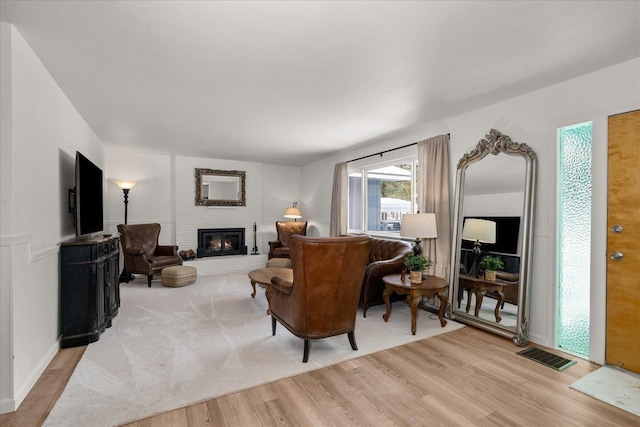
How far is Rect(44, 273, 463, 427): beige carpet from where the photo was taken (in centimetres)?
207

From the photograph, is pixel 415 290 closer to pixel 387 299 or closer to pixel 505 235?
pixel 387 299

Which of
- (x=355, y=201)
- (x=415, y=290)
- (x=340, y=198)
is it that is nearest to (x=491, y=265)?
(x=415, y=290)

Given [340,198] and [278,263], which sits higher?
[340,198]

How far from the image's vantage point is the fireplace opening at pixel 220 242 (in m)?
6.89

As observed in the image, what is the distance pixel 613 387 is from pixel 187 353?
3.47m

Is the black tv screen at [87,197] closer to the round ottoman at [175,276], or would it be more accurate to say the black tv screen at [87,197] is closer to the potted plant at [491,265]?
the round ottoman at [175,276]

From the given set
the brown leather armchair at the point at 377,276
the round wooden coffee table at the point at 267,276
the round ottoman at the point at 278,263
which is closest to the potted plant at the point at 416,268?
the brown leather armchair at the point at 377,276

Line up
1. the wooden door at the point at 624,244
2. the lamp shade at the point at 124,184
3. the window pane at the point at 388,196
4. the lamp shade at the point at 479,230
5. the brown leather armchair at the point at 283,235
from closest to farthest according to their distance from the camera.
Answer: the wooden door at the point at 624,244 < the lamp shade at the point at 479,230 < the window pane at the point at 388,196 < the lamp shade at the point at 124,184 < the brown leather armchair at the point at 283,235

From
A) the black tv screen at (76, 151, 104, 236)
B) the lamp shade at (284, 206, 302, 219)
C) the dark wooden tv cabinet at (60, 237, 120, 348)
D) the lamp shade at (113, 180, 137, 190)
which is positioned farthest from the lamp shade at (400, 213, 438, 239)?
the lamp shade at (113, 180, 137, 190)

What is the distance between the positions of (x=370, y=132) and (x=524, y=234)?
254 centimetres

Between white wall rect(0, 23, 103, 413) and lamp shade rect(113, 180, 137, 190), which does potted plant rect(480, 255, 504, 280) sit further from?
lamp shade rect(113, 180, 137, 190)

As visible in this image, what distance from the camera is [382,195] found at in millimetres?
5578

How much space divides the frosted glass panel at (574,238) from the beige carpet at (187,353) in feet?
3.44

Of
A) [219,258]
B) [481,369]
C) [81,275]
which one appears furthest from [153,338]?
[219,258]
